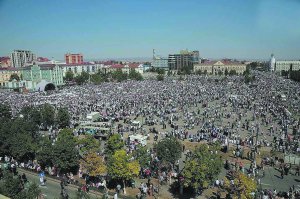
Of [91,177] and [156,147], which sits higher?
[156,147]

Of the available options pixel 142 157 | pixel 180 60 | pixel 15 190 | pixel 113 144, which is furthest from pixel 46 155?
pixel 180 60

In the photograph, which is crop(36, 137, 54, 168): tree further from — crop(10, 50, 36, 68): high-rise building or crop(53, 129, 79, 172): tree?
crop(10, 50, 36, 68): high-rise building

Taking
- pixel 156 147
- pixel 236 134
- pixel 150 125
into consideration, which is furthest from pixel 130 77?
pixel 156 147

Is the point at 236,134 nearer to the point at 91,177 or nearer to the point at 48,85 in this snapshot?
the point at 91,177

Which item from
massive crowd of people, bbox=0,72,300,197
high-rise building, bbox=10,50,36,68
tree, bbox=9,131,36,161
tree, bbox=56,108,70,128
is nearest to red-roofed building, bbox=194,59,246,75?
high-rise building, bbox=10,50,36,68

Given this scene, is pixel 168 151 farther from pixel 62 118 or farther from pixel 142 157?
pixel 62 118

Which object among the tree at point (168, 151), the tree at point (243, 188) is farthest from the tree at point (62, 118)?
the tree at point (243, 188)

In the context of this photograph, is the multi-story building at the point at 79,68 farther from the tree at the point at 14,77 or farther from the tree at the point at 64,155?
the tree at the point at 64,155

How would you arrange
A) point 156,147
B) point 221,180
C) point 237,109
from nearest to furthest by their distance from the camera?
1. point 221,180
2. point 156,147
3. point 237,109

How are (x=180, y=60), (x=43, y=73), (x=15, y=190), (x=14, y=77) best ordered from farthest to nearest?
(x=180, y=60) → (x=14, y=77) → (x=43, y=73) → (x=15, y=190)
